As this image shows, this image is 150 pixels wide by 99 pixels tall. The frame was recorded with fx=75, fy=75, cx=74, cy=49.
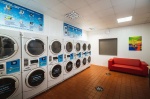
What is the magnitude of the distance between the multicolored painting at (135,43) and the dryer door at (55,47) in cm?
420

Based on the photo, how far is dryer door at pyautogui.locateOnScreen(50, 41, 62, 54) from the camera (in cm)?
257

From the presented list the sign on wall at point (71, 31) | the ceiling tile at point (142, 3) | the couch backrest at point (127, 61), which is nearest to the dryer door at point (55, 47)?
the sign on wall at point (71, 31)

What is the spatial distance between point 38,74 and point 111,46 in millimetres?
4821

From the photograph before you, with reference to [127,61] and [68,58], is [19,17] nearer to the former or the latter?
[68,58]

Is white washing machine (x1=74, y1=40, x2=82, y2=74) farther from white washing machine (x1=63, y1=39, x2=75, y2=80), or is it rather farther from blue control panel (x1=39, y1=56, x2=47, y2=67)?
blue control panel (x1=39, y1=56, x2=47, y2=67)

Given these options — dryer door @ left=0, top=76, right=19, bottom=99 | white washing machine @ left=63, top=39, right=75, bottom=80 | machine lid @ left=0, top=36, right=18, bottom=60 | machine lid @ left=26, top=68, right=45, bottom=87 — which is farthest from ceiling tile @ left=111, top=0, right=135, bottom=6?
dryer door @ left=0, top=76, right=19, bottom=99

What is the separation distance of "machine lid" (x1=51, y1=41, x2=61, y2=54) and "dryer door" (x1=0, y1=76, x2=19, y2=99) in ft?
4.16

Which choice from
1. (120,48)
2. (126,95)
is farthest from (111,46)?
(126,95)

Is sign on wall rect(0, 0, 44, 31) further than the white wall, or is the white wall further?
the white wall

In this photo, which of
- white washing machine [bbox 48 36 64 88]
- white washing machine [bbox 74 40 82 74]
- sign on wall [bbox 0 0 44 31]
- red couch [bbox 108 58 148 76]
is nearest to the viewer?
sign on wall [bbox 0 0 44 31]

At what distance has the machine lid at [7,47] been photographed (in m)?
1.56

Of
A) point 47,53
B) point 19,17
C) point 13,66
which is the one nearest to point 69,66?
point 47,53

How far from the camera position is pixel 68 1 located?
212cm

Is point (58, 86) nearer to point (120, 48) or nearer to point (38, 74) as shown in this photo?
point (38, 74)
